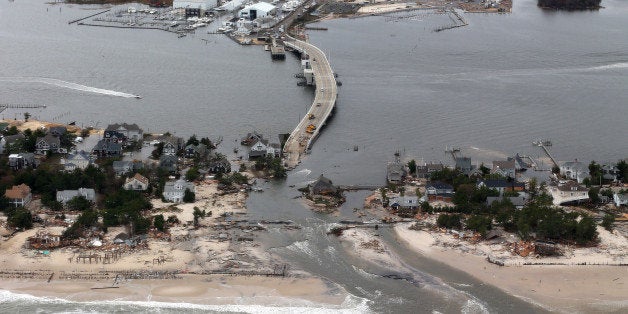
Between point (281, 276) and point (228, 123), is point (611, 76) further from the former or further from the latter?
point (281, 276)

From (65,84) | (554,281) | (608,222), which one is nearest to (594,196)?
(608,222)

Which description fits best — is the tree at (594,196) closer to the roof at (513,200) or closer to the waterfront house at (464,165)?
the roof at (513,200)

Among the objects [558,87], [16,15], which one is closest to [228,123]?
[558,87]


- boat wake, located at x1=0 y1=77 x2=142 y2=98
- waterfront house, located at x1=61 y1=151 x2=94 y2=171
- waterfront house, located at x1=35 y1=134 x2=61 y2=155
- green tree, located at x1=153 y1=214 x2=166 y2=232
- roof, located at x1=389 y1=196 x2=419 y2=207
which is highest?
boat wake, located at x1=0 y1=77 x2=142 y2=98

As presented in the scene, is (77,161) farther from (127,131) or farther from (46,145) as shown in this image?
(127,131)

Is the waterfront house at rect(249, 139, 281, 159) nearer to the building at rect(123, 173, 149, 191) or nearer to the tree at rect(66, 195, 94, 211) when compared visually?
the building at rect(123, 173, 149, 191)

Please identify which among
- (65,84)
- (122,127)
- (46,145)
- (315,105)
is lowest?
(46,145)

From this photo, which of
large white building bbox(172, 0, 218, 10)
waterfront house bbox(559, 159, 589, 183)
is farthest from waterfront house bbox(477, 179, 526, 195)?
large white building bbox(172, 0, 218, 10)
